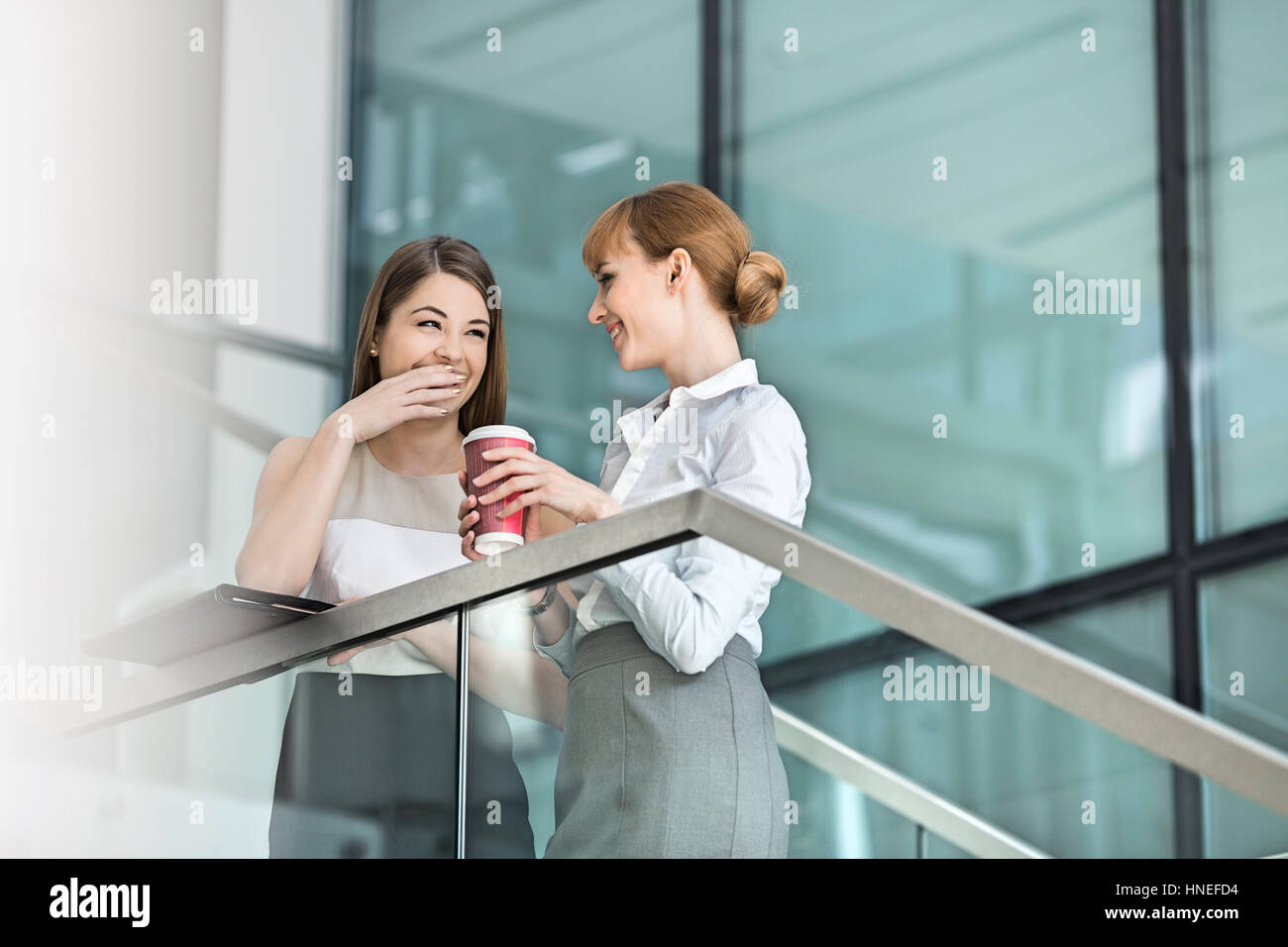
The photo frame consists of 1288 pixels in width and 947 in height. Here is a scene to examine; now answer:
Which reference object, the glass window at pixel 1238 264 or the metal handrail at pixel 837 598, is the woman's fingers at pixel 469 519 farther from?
the glass window at pixel 1238 264

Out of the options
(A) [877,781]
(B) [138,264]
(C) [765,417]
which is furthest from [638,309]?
(B) [138,264]

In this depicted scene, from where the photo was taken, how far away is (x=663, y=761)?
5.21 feet

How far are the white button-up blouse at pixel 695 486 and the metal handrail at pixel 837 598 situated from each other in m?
0.03

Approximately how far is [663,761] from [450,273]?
1.14 m

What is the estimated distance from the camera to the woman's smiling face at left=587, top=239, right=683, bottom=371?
2.08 metres

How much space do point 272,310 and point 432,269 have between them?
10.9ft

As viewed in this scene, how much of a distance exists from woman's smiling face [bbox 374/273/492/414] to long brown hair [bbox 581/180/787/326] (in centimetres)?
38

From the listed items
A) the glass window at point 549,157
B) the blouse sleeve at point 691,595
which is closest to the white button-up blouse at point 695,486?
the blouse sleeve at point 691,595

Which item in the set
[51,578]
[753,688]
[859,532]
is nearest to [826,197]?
[859,532]

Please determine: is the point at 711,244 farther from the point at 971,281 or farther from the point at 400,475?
the point at 971,281

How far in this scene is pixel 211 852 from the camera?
179 cm

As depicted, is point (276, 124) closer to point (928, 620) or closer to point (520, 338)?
point (520, 338)

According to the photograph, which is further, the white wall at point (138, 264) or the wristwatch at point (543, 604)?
the white wall at point (138, 264)

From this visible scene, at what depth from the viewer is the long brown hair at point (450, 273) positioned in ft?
8.09
